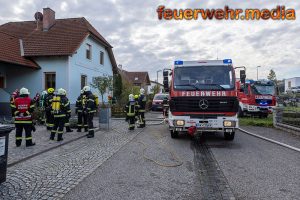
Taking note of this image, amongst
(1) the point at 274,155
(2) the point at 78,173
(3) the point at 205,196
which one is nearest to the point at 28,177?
(2) the point at 78,173

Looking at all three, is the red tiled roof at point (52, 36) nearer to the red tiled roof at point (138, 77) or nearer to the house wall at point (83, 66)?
the house wall at point (83, 66)

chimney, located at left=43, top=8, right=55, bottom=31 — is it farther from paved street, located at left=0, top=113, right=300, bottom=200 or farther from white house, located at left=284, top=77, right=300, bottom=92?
white house, located at left=284, top=77, right=300, bottom=92

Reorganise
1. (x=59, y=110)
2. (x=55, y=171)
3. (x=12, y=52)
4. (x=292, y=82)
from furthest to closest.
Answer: (x=292, y=82) → (x=12, y=52) → (x=59, y=110) → (x=55, y=171)

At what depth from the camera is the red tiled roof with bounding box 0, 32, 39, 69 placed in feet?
52.4

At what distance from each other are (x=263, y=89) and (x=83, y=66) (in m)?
13.7

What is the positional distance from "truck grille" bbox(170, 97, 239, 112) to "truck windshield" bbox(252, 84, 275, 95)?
11.0m

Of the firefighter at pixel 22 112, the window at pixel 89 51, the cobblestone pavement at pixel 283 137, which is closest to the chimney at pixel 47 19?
the window at pixel 89 51

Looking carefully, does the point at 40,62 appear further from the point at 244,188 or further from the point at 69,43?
the point at 244,188

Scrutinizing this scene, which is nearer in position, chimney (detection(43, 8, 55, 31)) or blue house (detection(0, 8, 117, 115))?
blue house (detection(0, 8, 117, 115))

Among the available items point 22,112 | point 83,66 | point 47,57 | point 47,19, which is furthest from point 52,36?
point 22,112

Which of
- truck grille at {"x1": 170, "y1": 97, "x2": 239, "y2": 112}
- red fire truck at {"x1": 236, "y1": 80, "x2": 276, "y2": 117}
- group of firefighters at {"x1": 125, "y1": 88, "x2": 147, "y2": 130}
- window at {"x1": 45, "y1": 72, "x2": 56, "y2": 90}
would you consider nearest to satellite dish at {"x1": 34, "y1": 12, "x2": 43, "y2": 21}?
window at {"x1": 45, "y1": 72, "x2": 56, "y2": 90}

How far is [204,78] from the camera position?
8352mm

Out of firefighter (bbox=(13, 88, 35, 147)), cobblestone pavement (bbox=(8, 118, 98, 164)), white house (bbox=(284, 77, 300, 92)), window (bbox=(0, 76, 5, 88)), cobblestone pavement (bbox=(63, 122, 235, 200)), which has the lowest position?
cobblestone pavement (bbox=(63, 122, 235, 200))

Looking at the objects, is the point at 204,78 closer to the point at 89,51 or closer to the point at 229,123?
the point at 229,123
